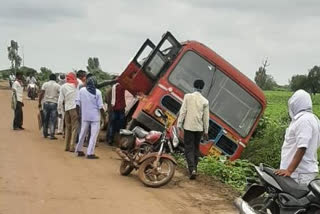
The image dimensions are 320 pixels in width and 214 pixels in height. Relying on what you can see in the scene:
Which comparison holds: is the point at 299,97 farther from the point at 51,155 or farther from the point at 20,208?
the point at 51,155

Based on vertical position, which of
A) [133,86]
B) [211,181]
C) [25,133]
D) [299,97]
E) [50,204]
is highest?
[299,97]

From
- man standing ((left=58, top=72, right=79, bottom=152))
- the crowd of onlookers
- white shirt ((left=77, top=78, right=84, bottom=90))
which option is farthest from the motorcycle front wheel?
white shirt ((left=77, top=78, right=84, bottom=90))

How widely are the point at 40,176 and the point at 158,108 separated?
406cm

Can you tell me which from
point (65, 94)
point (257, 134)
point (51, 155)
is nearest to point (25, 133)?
point (65, 94)

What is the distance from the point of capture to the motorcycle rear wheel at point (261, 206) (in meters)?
5.95

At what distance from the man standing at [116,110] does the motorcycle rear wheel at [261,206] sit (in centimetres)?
870

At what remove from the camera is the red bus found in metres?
13.0

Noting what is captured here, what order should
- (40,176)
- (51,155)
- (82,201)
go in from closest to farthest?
(82,201) < (40,176) < (51,155)

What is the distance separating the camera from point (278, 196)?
19.2ft

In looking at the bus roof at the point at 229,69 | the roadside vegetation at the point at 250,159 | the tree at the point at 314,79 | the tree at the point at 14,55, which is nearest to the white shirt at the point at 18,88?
the bus roof at the point at 229,69

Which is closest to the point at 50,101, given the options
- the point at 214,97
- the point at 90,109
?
the point at 90,109

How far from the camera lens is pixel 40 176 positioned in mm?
9680

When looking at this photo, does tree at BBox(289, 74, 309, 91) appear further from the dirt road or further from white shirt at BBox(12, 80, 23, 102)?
the dirt road

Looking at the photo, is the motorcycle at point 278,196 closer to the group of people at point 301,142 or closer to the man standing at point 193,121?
the group of people at point 301,142
